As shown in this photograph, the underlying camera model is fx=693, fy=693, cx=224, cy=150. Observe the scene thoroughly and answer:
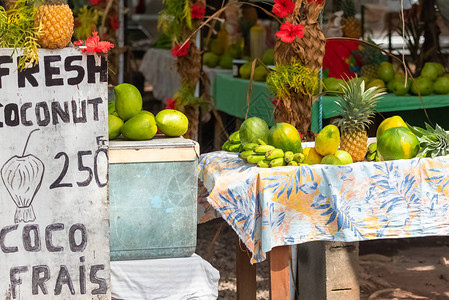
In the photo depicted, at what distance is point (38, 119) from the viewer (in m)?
2.61

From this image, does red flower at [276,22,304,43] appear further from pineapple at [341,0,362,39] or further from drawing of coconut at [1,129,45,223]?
pineapple at [341,0,362,39]

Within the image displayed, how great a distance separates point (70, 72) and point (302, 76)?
1.41m

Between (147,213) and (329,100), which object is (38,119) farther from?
(329,100)

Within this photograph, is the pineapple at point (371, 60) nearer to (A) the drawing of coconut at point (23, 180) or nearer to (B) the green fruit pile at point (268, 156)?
(B) the green fruit pile at point (268, 156)

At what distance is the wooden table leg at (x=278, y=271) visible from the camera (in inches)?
111

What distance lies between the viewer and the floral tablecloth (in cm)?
276

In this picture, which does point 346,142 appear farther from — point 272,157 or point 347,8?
point 347,8

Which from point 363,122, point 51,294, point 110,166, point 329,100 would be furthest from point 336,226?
point 329,100

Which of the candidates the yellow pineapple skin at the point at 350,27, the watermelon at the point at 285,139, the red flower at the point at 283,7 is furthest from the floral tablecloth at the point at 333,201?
the yellow pineapple skin at the point at 350,27

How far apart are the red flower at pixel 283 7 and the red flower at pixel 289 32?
56 millimetres

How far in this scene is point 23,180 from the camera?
262 centimetres

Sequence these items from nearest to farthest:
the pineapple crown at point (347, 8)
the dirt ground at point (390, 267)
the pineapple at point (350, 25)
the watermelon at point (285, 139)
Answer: the watermelon at point (285, 139) < the dirt ground at point (390, 267) < the pineapple at point (350, 25) < the pineapple crown at point (347, 8)

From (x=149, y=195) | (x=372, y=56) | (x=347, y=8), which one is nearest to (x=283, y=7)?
(x=149, y=195)

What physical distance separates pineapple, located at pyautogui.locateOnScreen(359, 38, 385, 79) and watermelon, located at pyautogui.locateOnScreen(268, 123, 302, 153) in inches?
102
